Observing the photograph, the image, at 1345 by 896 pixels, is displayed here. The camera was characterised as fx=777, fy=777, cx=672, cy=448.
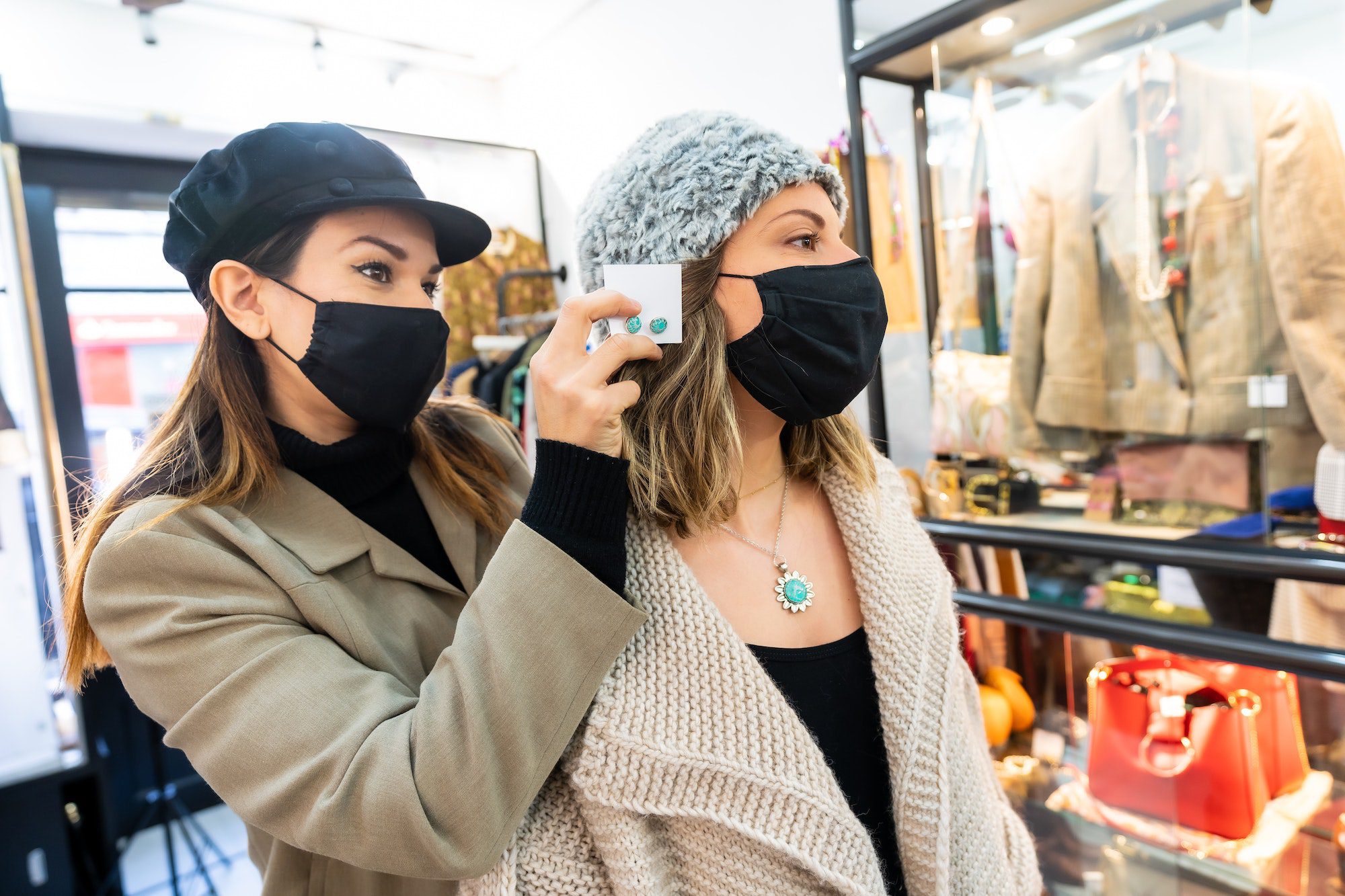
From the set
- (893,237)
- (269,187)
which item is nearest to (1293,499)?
(893,237)

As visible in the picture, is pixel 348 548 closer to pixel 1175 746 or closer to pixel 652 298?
pixel 652 298

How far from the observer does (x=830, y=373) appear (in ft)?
2.99

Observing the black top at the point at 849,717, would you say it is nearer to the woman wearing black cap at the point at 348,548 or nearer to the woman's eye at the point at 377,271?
the woman wearing black cap at the point at 348,548

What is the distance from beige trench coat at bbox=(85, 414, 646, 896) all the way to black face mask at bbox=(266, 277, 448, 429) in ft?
0.66

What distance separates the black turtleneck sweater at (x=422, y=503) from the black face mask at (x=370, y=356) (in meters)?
0.05

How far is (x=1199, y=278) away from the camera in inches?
66.4

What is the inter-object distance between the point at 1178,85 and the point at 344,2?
9.79 feet

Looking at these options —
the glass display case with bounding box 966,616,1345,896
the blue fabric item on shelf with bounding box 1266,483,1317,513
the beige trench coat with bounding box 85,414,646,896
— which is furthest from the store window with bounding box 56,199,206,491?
the blue fabric item on shelf with bounding box 1266,483,1317,513

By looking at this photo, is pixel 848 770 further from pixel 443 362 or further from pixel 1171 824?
pixel 1171 824

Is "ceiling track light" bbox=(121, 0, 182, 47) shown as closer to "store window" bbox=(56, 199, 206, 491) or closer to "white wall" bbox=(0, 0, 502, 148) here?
"white wall" bbox=(0, 0, 502, 148)

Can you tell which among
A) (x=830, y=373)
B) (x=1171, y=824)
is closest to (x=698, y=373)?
(x=830, y=373)

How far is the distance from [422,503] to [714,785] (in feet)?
1.94

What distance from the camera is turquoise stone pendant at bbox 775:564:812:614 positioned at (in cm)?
97

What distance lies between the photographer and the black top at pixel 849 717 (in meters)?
0.93
